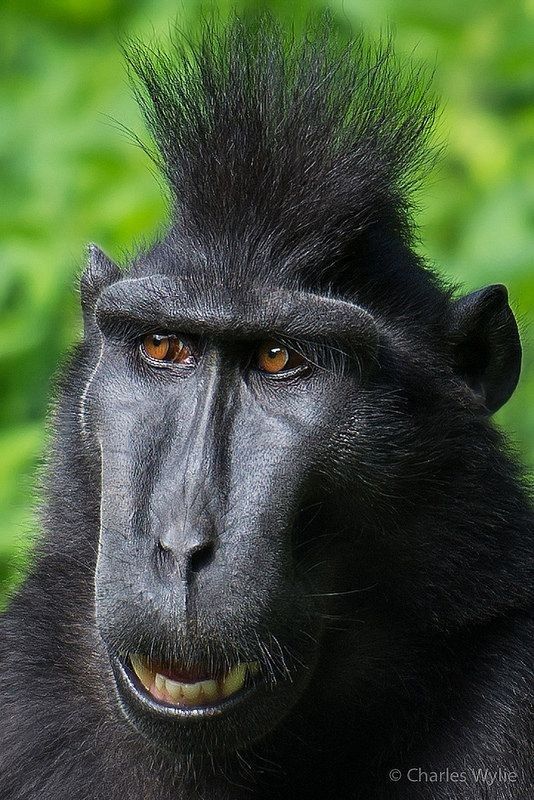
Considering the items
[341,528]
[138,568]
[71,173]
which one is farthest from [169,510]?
[71,173]

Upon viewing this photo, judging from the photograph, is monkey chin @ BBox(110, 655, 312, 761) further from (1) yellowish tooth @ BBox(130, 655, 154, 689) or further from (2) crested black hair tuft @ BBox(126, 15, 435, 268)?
(2) crested black hair tuft @ BBox(126, 15, 435, 268)

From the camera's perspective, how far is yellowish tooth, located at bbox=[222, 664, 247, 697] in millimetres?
3666

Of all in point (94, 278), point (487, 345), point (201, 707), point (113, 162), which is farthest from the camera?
point (113, 162)

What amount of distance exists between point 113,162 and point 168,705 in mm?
4160

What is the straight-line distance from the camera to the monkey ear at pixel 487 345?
422 cm

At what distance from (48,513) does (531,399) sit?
3219 mm

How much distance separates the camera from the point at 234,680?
3678 mm

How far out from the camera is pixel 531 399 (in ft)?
22.7

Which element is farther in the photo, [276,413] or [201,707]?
[276,413]

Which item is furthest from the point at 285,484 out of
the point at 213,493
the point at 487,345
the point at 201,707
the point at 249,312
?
the point at 487,345

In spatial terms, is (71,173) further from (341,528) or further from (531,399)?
(341,528)

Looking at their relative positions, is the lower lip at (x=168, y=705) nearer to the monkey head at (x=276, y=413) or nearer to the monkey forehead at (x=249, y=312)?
the monkey head at (x=276, y=413)

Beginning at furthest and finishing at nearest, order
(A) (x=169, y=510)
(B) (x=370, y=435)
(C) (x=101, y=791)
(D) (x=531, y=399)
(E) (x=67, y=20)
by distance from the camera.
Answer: (E) (x=67, y=20) < (D) (x=531, y=399) < (C) (x=101, y=791) < (B) (x=370, y=435) < (A) (x=169, y=510)

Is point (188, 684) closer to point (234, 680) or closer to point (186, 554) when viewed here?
point (234, 680)
